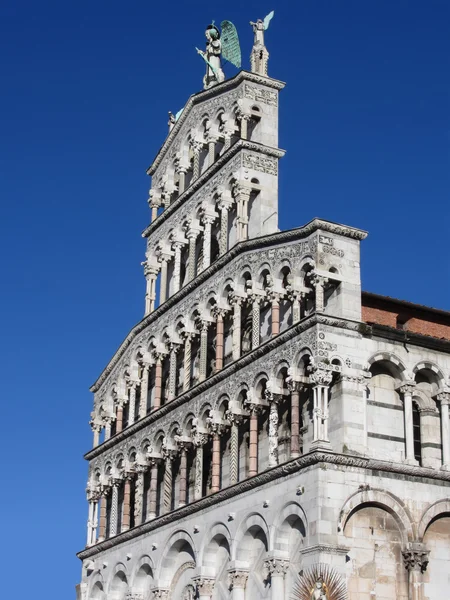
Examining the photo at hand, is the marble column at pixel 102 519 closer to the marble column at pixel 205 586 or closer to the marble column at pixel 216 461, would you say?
the marble column at pixel 205 586

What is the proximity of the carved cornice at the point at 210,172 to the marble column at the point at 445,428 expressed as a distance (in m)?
10.8

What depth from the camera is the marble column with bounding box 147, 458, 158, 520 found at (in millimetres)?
38125

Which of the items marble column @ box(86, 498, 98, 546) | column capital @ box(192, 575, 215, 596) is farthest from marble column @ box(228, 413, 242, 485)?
marble column @ box(86, 498, 98, 546)

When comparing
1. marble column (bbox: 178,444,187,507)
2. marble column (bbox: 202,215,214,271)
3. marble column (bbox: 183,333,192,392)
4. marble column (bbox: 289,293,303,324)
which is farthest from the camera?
marble column (bbox: 202,215,214,271)

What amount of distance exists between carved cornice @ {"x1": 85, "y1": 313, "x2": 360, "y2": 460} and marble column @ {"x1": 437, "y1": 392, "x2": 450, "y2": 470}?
3.34m

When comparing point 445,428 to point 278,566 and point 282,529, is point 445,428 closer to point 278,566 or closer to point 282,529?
point 282,529

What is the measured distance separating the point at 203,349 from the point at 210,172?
6.71 meters

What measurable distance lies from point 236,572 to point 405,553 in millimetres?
5050

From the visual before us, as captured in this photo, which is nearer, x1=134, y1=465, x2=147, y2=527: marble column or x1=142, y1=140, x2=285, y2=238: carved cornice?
x1=142, y1=140, x2=285, y2=238: carved cornice

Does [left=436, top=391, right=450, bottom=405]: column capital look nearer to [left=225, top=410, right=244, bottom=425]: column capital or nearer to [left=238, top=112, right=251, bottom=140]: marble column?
[left=225, top=410, right=244, bottom=425]: column capital

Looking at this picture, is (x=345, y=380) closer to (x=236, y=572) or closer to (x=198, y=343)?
(x=236, y=572)

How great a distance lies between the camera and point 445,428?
3108 cm

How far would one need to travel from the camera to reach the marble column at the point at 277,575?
29.6m

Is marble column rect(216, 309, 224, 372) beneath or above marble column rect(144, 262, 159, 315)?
beneath
